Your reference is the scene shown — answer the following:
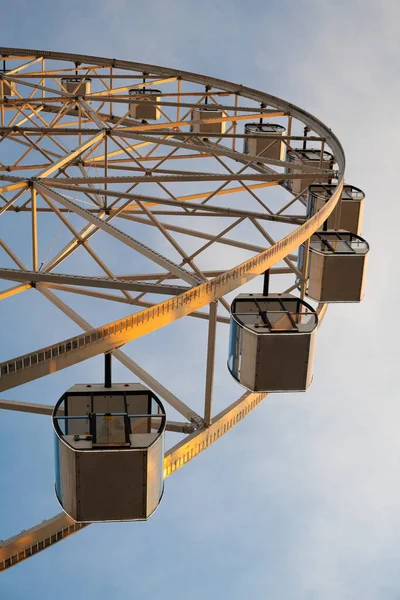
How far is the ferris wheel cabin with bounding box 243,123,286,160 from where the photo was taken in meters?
30.0

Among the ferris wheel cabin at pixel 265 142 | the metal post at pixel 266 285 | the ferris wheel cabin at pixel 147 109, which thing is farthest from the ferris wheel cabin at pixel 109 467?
the ferris wheel cabin at pixel 147 109

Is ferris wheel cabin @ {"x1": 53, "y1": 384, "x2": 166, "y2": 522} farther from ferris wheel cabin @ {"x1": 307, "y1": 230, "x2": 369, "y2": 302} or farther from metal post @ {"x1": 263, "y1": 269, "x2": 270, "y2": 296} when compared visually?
ferris wheel cabin @ {"x1": 307, "y1": 230, "x2": 369, "y2": 302}

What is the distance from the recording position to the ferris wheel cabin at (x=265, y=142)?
30.0 metres

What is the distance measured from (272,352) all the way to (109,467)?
177 inches

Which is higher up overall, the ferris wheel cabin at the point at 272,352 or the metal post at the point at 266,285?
the metal post at the point at 266,285

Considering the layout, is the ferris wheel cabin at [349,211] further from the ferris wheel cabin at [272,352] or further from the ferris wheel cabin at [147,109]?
the ferris wheel cabin at [147,109]

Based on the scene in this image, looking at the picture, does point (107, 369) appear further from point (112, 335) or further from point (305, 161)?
point (305, 161)

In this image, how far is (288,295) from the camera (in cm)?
1845

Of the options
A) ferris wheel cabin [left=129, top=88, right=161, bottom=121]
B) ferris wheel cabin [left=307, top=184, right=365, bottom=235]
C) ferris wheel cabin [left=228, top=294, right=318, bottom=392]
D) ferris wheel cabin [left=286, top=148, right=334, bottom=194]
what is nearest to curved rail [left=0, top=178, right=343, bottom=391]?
ferris wheel cabin [left=228, top=294, right=318, bottom=392]

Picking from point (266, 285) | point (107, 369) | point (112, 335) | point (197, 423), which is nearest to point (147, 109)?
point (266, 285)

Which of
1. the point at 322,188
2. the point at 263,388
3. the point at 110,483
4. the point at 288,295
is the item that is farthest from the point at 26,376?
the point at 322,188

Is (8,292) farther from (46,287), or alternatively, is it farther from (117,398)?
(117,398)

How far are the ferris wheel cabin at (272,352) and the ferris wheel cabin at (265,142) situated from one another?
13788mm

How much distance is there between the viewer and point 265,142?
30062mm
